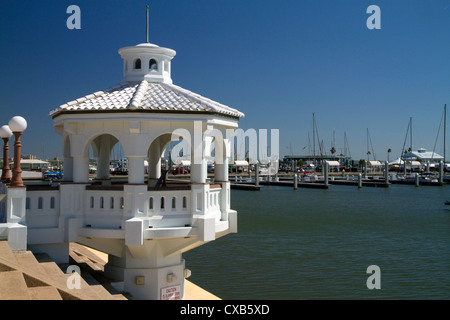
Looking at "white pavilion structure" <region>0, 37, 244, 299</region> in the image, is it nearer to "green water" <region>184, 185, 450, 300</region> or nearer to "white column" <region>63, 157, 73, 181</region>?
"white column" <region>63, 157, 73, 181</region>

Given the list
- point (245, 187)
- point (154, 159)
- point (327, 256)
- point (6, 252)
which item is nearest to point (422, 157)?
point (245, 187)

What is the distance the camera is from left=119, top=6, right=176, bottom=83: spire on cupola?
41.4 feet

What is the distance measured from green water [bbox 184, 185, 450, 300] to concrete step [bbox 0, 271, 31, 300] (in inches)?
573

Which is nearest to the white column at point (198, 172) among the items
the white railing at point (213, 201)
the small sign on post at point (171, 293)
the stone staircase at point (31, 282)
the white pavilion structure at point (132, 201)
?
the white pavilion structure at point (132, 201)

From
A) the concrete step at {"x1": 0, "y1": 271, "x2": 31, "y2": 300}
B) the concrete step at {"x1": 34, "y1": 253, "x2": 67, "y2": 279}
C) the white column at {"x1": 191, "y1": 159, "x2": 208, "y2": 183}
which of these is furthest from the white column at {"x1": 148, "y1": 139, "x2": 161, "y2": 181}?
the concrete step at {"x1": 0, "y1": 271, "x2": 31, "y2": 300}

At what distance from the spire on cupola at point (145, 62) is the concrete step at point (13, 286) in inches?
246

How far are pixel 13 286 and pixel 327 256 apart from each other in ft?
85.1

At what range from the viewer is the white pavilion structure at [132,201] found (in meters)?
10.9

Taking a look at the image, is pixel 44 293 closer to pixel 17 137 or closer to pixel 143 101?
pixel 17 137

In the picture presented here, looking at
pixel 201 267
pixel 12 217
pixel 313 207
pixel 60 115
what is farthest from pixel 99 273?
pixel 313 207

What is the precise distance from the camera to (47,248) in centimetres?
1127
